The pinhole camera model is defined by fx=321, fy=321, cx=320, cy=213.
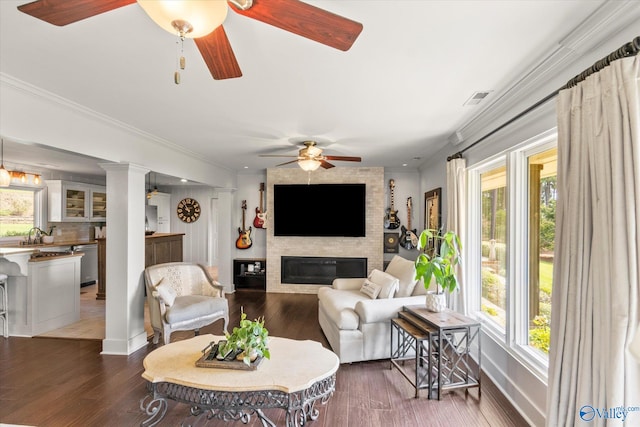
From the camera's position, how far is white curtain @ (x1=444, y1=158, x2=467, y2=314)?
12.0 ft

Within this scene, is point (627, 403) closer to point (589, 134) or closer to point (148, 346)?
point (589, 134)

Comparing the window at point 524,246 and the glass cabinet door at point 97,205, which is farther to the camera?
the glass cabinet door at point 97,205

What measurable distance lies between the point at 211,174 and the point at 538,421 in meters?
5.33

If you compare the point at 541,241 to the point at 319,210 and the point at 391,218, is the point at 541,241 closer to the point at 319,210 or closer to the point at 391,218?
the point at 391,218

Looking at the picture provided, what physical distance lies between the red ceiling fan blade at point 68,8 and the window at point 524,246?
8.59 ft

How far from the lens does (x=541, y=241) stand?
101 inches

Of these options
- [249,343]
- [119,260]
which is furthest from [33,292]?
[249,343]

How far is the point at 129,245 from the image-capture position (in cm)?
360

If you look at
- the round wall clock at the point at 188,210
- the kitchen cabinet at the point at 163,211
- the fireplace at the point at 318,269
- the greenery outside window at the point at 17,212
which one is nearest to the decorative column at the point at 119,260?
the fireplace at the point at 318,269

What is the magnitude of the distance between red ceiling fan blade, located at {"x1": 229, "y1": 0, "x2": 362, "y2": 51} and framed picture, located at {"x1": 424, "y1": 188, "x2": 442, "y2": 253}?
3755 mm

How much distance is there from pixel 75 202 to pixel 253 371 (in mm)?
6715

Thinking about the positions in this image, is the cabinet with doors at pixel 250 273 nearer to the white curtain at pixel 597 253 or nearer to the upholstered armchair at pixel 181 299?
the upholstered armchair at pixel 181 299

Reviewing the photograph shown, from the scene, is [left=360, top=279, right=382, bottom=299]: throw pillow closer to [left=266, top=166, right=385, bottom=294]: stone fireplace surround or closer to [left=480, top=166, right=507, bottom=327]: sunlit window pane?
[left=480, top=166, right=507, bottom=327]: sunlit window pane

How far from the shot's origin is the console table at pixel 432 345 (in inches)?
105
